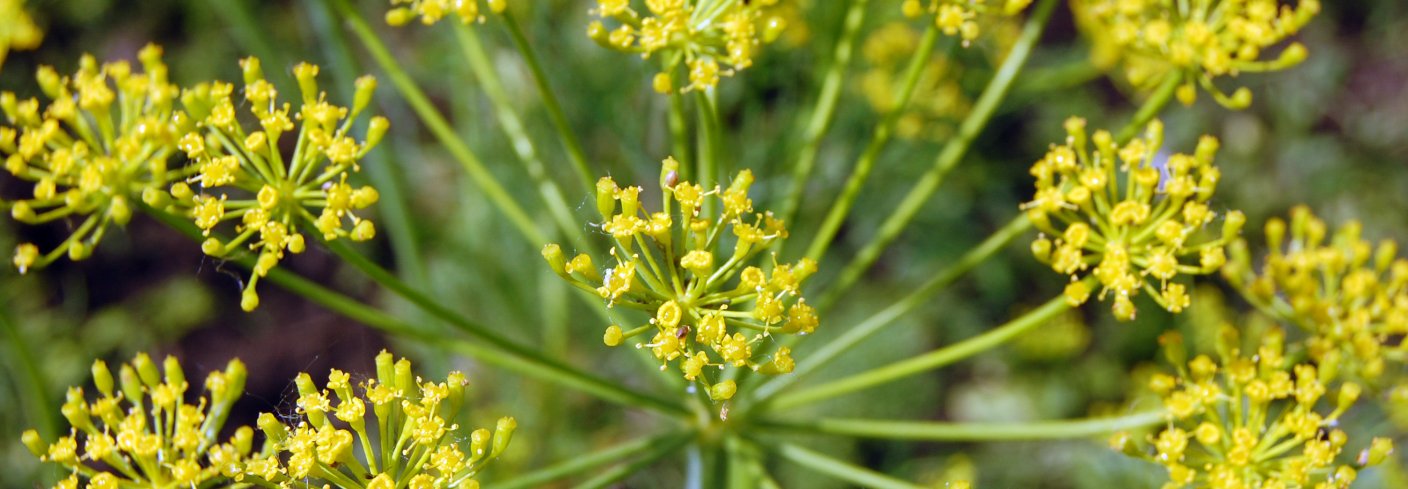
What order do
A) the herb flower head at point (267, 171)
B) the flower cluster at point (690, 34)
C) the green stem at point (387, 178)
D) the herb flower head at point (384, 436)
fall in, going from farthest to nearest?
1. the green stem at point (387, 178)
2. the flower cluster at point (690, 34)
3. the herb flower head at point (267, 171)
4. the herb flower head at point (384, 436)

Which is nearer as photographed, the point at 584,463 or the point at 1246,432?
the point at 1246,432

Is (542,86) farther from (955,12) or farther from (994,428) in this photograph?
(994,428)

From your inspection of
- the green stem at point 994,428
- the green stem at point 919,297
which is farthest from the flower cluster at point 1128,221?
the green stem at point 994,428

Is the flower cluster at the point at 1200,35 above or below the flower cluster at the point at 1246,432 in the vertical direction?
above

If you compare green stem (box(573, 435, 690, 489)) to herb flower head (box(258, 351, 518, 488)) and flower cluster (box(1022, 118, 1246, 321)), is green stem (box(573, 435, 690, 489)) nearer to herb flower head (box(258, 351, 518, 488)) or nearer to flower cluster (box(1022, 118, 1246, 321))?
herb flower head (box(258, 351, 518, 488))

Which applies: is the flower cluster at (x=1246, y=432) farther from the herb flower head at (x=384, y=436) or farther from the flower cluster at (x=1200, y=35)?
the herb flower head at (x=384, y=436)

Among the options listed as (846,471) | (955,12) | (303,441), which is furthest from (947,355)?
(303,441)

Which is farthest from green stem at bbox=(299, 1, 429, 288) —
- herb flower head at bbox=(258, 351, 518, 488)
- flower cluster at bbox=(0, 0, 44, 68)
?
herb flower head at bbox=(258, 351, 518, 488)
